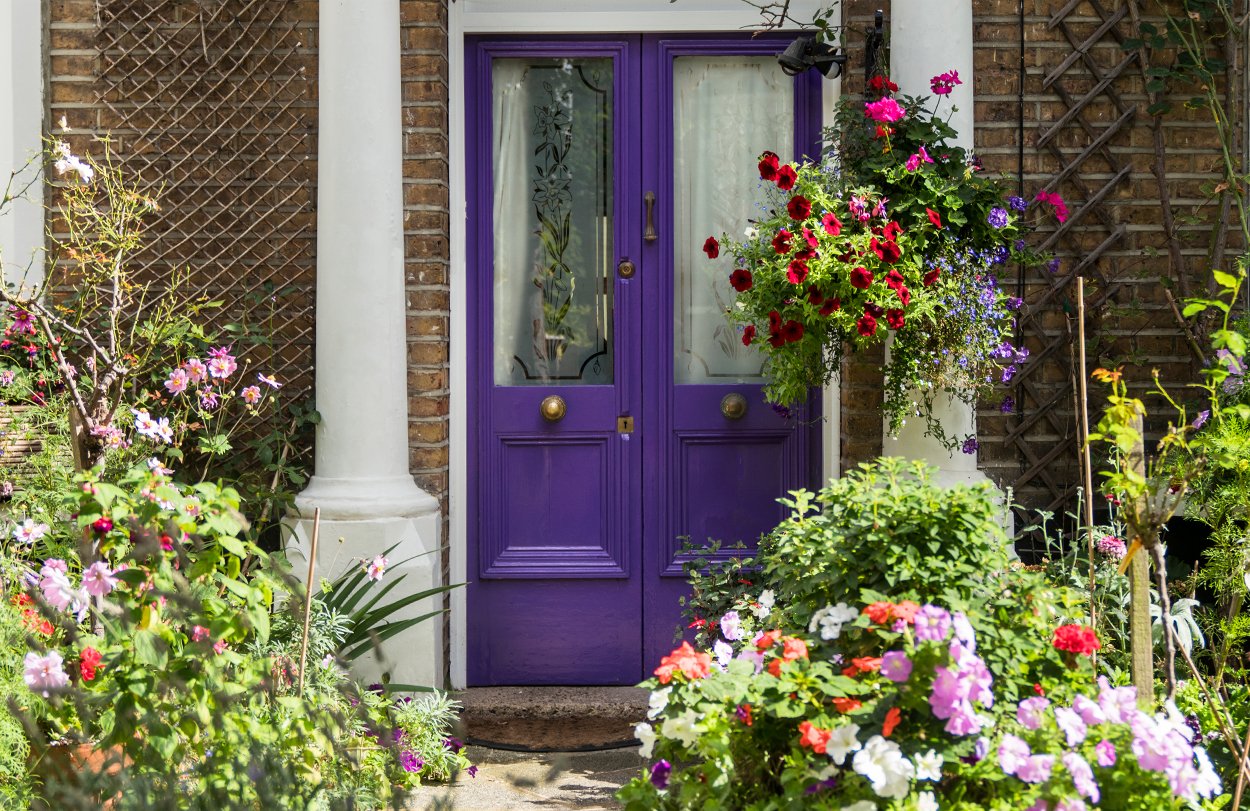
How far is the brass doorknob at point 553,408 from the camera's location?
4594 mm

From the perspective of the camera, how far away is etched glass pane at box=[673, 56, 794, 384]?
4645 millimetres

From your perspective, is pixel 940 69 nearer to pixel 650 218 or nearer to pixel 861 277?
pixel 861 277

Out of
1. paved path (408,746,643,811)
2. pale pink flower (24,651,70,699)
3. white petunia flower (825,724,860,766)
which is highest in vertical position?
pale pink flower (24,651,70,699)

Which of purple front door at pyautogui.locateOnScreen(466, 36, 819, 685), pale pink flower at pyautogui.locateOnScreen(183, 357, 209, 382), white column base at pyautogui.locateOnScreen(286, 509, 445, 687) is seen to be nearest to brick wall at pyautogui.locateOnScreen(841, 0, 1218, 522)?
purple front door at pyautogui.locateOnScreen(466, 36, 819, 685)

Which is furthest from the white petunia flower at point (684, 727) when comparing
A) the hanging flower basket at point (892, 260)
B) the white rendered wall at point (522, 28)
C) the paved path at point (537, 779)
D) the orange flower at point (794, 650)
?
the white rendered wall at point (522, 28)

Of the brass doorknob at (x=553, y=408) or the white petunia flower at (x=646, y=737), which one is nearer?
the white petunia flower at (x=646, y=737)

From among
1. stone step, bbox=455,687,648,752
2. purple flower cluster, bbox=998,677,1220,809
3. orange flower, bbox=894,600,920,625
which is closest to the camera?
purple flower cluster, bbox=998,677,1220,809

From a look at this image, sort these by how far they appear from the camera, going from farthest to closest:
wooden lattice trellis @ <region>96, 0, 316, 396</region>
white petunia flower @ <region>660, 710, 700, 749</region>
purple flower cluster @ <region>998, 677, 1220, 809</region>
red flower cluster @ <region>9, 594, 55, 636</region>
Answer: wooden lattice trellis @ <region>96, 0, 316, 396</region>, red flower cluster @ <region>9, 594, 55, 636</region>, white petunia flower @ <region>660, 710, 700, 749</region>, purple flower cluster @ <region>998, 677, 1220, 809</region>

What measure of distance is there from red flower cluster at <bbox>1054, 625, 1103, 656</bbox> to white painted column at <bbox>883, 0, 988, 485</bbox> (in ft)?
5.75

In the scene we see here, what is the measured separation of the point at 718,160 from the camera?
4656mm

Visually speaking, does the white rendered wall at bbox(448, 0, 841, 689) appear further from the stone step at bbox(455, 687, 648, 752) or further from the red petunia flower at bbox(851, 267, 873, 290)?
the red petunia flower at bbox(851, 267, 873, 290)

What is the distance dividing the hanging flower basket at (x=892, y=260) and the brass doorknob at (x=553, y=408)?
903 millimetres

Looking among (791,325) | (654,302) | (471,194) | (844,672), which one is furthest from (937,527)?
(471,194)

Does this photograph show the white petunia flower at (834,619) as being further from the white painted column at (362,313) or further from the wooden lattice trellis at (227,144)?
the wooden lattice trellis at (227,144)
